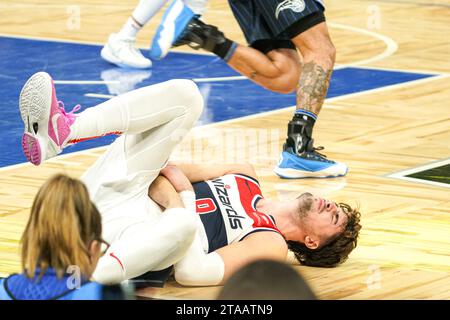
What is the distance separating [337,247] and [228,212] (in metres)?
0.49

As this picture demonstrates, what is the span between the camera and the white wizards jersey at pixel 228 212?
16.6ft

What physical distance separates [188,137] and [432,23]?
5.64 m

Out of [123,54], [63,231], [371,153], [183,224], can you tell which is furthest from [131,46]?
[63,231]

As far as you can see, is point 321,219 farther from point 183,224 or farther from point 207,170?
point 183,224

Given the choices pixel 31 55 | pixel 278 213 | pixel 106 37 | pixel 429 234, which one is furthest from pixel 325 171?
pixel 106 37

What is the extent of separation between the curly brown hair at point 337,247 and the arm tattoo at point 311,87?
6.50 feet

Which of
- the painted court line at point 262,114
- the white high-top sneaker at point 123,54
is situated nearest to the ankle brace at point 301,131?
the painted court line at point 262,114

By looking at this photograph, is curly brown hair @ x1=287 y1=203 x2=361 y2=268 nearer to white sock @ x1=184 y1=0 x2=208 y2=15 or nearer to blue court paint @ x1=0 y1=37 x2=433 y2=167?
blue court paint @ x1=0 y1=37 x2=433 y2=167

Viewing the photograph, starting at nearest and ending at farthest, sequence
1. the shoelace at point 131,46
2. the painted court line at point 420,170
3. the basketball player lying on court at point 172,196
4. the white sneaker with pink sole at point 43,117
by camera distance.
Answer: the basketball player lying on court at point 172,196 → the white sneaker with pink sole at point 43,117 → the painted court line at point 420,170 → the shoelace at point 131,46

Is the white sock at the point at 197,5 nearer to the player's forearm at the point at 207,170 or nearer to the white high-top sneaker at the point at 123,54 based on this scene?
the white high-top sneaker at the point at 123,54

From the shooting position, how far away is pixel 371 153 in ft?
24.9

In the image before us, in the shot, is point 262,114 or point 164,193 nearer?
point 164,193

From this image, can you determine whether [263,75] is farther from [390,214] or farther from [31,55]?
[31,55]

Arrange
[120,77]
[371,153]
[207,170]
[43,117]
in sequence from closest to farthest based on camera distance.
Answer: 1. [43,117]
2. [207,170]
3. [371,153]
4. [120,77]
